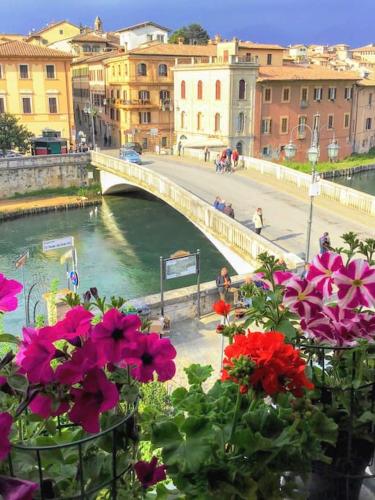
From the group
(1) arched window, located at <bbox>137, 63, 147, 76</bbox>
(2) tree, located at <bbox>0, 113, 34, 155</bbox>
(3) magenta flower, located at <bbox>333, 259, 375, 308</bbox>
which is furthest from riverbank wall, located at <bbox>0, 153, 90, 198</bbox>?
(3) magenta flower, located at <bbox>333, 259, 375, 308</bbox>

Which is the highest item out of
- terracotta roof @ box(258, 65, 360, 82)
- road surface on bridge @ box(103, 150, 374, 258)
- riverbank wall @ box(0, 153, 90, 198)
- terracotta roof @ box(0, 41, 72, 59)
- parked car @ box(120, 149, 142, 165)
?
terracotta roof @ box(0, 41, 72, 59)

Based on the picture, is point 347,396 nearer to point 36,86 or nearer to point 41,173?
A: point 41,173

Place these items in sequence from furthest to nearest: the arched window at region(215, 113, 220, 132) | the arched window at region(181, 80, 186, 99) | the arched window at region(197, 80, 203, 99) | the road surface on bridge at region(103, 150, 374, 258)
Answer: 1. the arched window at region(181, 80, 186, 99)
2. the arched window at region(197, 80, 203, 99)
3. the arched window at region(215, 113, 220, 132)
4. the road surface on bridge at region(103, 150, 374, 258)

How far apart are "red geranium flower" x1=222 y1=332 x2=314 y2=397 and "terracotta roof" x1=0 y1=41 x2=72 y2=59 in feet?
152

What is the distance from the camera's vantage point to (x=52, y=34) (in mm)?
65188

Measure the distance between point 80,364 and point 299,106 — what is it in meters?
48.0

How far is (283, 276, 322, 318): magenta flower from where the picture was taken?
2326 mm

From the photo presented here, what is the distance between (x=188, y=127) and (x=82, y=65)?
60.6ft

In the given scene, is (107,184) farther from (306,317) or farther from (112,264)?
(306,317)

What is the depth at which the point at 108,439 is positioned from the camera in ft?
6.16

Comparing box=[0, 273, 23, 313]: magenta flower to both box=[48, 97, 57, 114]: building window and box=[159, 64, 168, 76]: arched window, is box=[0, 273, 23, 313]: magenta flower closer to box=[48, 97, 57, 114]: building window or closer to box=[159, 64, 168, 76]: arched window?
box=[48, 97, 57, 114]: building window

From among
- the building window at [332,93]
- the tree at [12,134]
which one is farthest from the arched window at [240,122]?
the tree at [12,134]

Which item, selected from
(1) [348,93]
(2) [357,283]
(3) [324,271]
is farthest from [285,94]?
(2) [357,283]

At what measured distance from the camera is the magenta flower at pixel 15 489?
1.45 meters
